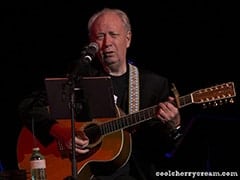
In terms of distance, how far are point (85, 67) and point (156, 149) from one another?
89cm

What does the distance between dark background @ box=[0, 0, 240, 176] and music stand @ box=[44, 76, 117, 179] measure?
76.0 inches

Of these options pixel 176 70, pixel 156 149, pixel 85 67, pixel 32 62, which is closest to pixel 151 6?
pixel 176 70

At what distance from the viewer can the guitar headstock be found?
3646 millimetres

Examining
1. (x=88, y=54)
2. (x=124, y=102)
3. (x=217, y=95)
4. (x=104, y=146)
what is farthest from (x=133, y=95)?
(x=88, y=54)

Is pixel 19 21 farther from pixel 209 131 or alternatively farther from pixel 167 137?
pixel 167 137

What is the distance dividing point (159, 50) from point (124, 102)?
1800 mm

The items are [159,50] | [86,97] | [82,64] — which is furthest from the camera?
[159,50]

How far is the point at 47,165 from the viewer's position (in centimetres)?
411

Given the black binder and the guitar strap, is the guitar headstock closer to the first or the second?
the guitar strap

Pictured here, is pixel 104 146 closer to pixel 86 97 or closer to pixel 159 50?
pixel 86 97

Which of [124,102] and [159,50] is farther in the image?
[159,50]

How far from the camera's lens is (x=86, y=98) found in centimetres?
367

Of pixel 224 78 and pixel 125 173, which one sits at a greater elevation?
pixel 224 78

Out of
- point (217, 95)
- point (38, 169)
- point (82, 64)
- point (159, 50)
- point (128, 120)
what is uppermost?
point (159, 50)
